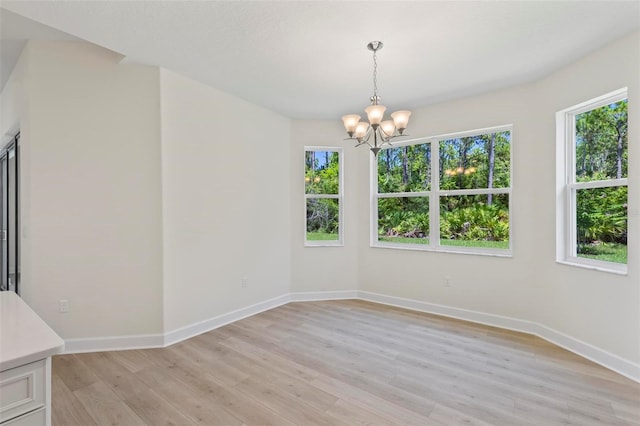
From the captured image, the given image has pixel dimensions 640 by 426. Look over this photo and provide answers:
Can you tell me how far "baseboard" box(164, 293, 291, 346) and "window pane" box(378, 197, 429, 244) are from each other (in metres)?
1.84


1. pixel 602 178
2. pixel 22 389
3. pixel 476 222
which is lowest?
pixel 22 389

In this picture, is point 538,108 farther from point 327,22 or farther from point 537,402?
point 537,402

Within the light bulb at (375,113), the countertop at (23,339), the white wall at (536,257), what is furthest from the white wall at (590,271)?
the countertop at (23,339)

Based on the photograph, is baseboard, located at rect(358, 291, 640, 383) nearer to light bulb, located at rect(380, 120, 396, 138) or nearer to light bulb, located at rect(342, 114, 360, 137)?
light bulb, located at rect(380, 120, 396, 138)

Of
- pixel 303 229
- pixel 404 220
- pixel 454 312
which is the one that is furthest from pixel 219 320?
pixel 454 312

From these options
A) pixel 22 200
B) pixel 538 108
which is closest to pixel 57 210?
pixel 22 200

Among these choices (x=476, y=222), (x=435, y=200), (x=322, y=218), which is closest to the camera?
(x=476, y=222)

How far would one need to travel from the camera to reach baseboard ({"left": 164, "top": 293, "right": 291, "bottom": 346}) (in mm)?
3168

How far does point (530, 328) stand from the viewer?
3.40m

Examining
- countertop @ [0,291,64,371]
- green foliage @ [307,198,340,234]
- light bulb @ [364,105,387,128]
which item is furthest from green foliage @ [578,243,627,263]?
countertop @ [0,291,64,371]

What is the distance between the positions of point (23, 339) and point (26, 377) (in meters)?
0.17

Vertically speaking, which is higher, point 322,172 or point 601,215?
point 322,172

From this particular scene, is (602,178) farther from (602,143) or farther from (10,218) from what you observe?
(10,218)

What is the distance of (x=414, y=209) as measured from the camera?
437cm
